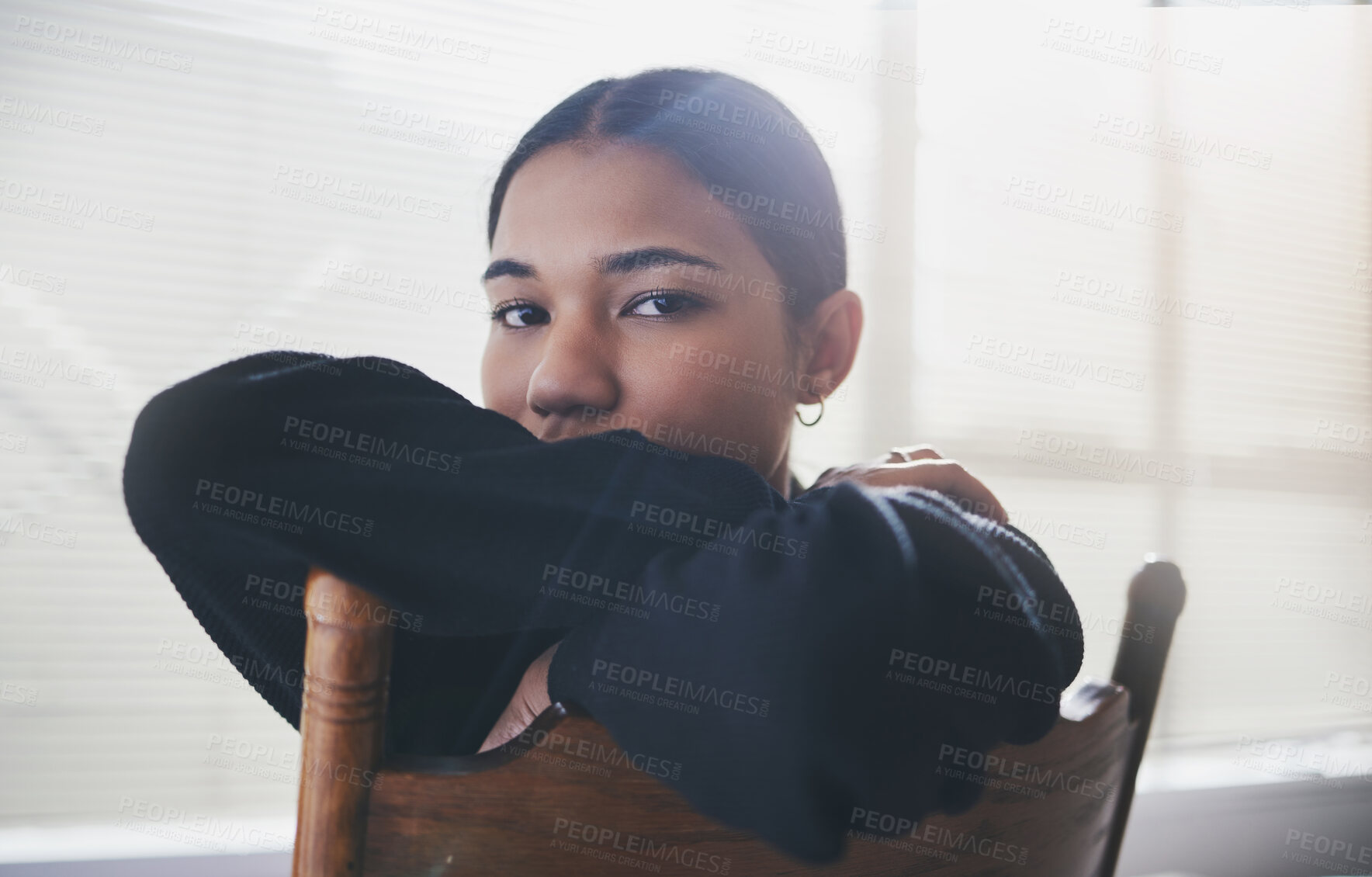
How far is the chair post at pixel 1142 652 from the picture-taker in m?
0.51

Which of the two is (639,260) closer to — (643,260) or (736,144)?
(643,260)

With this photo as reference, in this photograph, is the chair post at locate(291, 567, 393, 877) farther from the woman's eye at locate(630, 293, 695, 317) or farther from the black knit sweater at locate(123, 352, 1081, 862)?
the woman's eye at locate(630, 293, 695, 317)

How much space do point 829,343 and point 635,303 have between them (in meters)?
0.23

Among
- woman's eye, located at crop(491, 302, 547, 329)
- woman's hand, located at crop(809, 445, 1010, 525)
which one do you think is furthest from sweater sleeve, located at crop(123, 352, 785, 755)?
woman's eye, located at crop(491, 302, 547, 329)

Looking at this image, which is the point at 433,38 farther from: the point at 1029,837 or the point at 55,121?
the point at 1029,837

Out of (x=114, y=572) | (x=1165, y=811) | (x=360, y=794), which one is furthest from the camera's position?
(x=1165, y=811)

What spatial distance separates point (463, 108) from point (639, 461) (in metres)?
1.60

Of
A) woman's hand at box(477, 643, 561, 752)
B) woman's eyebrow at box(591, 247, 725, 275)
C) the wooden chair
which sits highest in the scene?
woman's eyebrow at box(591, 247, 725, 275)

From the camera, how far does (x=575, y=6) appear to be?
5.99ft

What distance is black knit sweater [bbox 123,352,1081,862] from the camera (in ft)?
1.06

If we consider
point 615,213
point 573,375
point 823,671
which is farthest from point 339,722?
point 615,213

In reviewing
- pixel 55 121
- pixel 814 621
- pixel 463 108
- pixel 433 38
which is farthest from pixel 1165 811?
pixel 55 121

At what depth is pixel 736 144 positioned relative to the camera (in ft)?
Answer: 2.18

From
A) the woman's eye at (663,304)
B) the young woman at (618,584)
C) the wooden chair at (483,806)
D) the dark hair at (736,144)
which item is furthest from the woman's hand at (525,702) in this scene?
the dark hair at (736,144)
